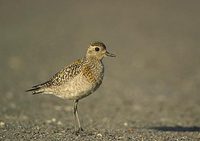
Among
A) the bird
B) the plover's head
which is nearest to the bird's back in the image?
the bird

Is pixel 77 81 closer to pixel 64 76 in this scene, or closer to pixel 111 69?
pixel 64 76

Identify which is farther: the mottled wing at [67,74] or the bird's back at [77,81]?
the mottled wing at [67,74]

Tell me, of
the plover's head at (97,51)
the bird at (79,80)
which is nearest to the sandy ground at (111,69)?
the bird at (79,80)

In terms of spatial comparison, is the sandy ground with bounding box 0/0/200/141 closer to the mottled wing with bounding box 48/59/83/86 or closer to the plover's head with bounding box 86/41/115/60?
the mottled wing with bounding box 48/59/83/86

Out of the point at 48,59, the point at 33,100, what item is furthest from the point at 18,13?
the point at 33,100

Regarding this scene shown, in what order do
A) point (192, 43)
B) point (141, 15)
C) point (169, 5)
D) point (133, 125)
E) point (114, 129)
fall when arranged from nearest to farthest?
point (114, 129) → point (133, 125) → point (192, 43) → point (141, 15) → point (169, 5)

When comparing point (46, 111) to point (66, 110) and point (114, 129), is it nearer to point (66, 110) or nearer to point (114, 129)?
point (66, 110)

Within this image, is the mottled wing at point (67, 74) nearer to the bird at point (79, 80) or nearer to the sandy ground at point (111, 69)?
the bird at point (79, 80)

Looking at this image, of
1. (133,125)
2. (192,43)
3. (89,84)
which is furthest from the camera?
(192,43)
